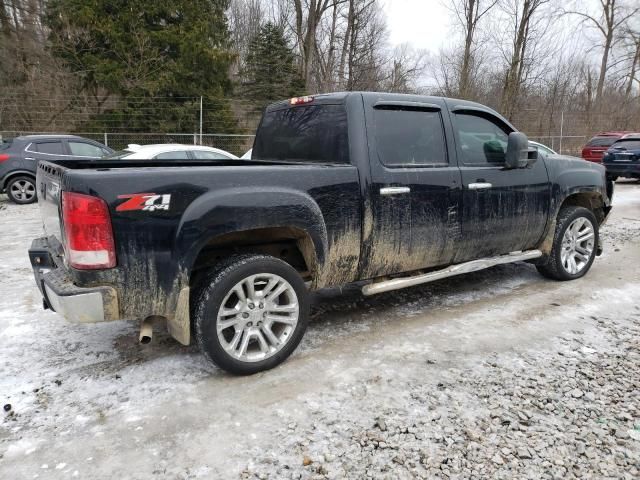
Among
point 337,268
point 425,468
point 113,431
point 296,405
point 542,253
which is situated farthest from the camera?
point 542,253

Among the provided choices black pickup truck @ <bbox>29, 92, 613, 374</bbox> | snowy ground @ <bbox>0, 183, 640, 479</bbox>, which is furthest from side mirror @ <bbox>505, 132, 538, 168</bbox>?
snowy ground @ <bbox>0, 183, 640, 479</bbox>

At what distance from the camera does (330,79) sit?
25.3m

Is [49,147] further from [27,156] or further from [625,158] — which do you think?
[625,158]

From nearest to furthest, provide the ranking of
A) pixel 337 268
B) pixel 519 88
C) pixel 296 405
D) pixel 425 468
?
pixel 425 468, pixel 296 405, pixel 337 268, pixel 519 88

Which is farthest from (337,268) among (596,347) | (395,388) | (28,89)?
(28,89)

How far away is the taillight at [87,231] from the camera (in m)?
2.61

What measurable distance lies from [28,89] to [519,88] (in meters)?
20.9

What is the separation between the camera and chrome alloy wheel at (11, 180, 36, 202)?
428 inches

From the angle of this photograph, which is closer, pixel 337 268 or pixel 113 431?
pixel 113 431

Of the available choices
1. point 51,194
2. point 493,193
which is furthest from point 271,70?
point 51,194

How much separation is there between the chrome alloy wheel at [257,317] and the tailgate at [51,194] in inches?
45.7

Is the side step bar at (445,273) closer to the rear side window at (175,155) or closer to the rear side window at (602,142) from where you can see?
the rear side window at (175,155)

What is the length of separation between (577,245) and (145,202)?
4.72 m

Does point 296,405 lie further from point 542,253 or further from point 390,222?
point 542,253
